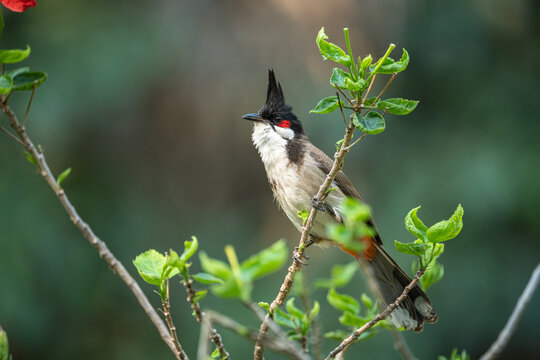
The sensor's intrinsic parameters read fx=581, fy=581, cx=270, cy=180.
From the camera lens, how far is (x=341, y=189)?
2.52 meters

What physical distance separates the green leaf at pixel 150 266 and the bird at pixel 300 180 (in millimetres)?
1129

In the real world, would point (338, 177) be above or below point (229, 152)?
above

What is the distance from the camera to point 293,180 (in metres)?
2.43

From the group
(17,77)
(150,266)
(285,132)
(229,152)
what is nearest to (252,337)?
(150,266)

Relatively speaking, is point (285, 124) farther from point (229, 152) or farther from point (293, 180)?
point (229, 152)

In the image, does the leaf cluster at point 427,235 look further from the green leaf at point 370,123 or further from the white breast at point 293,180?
the white breast at point 293,180

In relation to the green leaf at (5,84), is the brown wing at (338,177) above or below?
below

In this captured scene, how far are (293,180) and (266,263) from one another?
68.3 inches

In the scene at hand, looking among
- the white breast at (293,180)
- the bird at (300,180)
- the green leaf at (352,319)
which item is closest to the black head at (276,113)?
the bird at (300,180)

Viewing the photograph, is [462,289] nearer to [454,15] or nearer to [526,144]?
[526,144]

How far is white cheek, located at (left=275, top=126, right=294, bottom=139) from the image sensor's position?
103 inches

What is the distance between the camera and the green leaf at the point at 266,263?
0.69 metres

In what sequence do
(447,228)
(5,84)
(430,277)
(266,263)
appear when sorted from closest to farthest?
(266,263) < (5,84) < (447,228) < (430,277)

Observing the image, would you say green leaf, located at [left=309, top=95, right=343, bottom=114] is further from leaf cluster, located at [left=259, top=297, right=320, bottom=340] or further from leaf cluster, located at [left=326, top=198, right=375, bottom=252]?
leaf cluster, located at [left=259, top=297, right=320, bottom=340]
